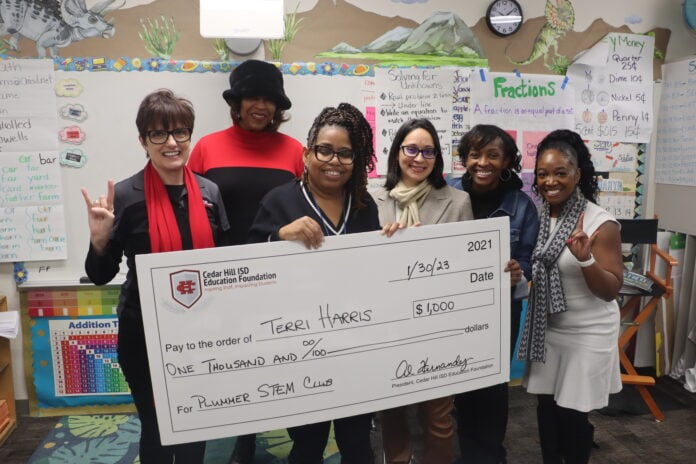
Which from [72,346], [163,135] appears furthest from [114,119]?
[163,135]

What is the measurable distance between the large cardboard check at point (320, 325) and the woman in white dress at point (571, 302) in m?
0.26

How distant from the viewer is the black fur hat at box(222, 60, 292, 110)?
1880mm

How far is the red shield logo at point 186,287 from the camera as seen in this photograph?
128 centimetres

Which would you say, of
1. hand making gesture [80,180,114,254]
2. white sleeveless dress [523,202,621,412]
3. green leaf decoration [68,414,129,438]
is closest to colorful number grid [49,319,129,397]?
green leaf decoration [68,414,129,438]

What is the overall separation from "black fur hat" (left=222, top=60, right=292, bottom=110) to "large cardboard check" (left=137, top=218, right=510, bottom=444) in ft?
2.70

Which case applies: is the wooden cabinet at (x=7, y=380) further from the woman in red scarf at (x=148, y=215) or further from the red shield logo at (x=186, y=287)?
the red shield logo at (x=186, y=287)

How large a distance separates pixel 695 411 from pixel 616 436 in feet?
2.14

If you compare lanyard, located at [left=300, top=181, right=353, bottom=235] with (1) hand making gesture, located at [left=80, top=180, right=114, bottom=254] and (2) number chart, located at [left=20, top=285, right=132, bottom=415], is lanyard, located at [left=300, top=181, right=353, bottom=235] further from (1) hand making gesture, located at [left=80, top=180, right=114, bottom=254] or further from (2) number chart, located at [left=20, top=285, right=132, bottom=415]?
(2) number chart, located at [left=20, top=285, right=132, bottom=415]

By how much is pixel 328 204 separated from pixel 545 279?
85 cm

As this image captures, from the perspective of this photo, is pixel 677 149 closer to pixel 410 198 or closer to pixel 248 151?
pixel 410 198

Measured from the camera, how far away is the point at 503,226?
1.55 meters

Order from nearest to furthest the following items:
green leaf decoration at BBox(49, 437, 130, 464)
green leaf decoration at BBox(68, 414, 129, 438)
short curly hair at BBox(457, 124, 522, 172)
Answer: short curly hair at BBox(457, 124, 522, 172)
green leaf decoration at BBox(49, 437, 130, 464)
green leaf decoration at BBox(68, 414, 129, 438)

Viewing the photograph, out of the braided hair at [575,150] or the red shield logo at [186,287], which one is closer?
the red shield logo at [186,287]
